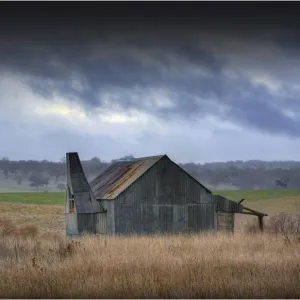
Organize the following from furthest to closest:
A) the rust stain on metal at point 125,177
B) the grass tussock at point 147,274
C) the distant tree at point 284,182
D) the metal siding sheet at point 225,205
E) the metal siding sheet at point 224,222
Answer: the distant tree at point 284,182 < the metal siding sheet at point 224,222 < the metal siding sheet at point 225,205 < the rust stain on metal at point 125,177 < the grass tussock at point 147,274

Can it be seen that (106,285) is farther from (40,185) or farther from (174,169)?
(40,185)

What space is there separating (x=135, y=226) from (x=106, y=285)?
17.1 m

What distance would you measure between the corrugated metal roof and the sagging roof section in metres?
0.67

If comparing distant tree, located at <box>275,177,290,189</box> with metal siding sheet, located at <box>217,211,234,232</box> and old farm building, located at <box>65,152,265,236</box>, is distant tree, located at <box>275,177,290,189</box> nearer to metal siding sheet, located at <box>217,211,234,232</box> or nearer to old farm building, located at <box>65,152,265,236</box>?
old farm building, located at <box>65,152,265,236</box>

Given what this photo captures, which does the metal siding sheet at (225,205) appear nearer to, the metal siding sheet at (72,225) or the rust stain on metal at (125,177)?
the rust stain on metal at (125,177)

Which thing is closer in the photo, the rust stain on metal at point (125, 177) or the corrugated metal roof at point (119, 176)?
the corrugated metal roof at point (119, 176)

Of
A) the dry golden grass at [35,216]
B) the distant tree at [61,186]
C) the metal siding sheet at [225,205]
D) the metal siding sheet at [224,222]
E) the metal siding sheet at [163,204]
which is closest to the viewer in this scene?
the metal siding sheet at [163,204]

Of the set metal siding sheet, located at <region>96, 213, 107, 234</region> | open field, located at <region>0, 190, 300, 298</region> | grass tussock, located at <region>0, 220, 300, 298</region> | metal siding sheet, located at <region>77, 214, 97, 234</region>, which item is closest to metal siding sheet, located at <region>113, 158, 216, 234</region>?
metal siding sheet, located at <region>96, 213, 107, 234</region>

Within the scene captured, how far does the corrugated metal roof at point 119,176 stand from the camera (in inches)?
1203

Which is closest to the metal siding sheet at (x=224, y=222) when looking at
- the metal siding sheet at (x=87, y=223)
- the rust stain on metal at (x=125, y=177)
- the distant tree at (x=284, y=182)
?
the rust stain on metal at (x=125, y=177)

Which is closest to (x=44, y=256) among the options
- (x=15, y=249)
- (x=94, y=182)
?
(x=15, y=249)

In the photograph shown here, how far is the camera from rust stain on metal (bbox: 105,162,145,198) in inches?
1226

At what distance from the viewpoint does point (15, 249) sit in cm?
1986

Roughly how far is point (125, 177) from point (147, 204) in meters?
2.41
